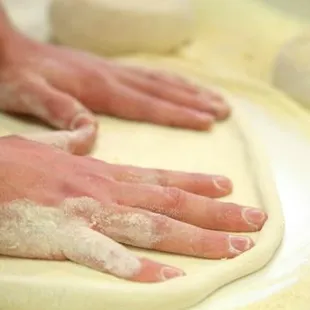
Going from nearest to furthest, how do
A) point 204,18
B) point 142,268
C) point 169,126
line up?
point 142,268, point 169,126, point 204,18

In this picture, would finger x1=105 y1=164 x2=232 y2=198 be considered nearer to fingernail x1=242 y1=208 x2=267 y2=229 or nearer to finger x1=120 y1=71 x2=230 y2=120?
fingernail x1=242 y1=208 x2=267 y2=229

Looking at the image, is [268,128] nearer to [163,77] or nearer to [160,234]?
[163,77]

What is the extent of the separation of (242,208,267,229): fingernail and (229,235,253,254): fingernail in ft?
0.11

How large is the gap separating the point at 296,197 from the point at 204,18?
2.08 feet

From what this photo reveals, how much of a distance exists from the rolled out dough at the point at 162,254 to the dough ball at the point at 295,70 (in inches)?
4.8

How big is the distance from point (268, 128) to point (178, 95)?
15cm

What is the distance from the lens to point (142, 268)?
2.07 feet

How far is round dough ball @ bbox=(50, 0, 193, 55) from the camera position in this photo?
3.67 feet

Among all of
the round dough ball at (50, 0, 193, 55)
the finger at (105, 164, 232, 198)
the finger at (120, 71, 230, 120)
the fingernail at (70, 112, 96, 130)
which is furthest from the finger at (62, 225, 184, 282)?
the round dough ball at (50, 0, 193, 55)

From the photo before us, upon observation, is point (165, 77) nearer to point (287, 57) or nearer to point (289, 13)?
point (287, 57)

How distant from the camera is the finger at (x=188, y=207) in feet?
2.27

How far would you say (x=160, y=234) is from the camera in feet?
2.18

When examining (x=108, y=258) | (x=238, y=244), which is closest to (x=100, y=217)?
(x=108, y=258)

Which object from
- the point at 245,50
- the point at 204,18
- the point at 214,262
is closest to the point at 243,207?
the point at 214,262
